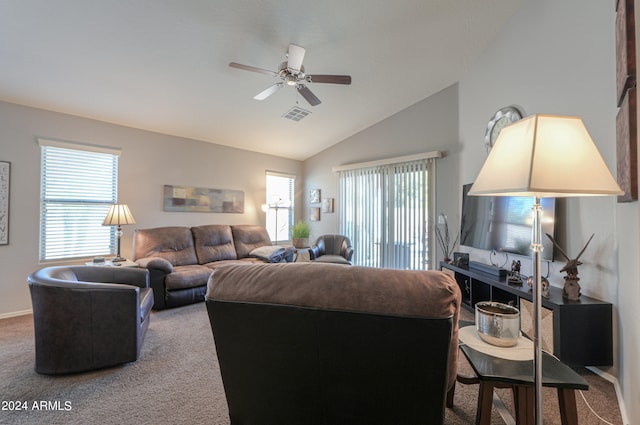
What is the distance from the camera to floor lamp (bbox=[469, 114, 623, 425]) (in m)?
0.86

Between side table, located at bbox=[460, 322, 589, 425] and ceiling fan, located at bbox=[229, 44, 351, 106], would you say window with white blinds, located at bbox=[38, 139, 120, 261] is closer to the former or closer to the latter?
ceiling fan, located at bbox=[229, 44, 351, 106]

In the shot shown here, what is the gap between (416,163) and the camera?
4668 mm

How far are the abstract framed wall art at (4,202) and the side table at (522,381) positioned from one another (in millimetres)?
4703

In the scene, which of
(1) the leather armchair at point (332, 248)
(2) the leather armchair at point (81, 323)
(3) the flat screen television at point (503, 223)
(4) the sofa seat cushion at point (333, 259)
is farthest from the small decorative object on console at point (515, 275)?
(2) the leather armchair at point (81, 323)

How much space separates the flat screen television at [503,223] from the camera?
97.7 inches

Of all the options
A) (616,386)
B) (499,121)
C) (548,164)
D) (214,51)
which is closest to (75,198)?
(214,51)

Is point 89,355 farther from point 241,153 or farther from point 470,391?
point 241,153

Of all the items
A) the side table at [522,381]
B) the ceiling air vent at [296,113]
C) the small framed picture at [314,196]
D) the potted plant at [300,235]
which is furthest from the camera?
the small framed picture at [314,196]

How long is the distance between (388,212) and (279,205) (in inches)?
95.5

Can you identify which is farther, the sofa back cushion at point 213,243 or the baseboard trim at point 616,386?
the sofa back cushion at point 213,243

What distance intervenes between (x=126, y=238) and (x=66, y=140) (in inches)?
57.6

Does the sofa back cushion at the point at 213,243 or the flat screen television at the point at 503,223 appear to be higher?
the flat screen television at the point at 503,223

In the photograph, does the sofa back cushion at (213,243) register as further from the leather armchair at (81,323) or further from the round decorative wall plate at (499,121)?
the round decorative wall plate at (499,121)

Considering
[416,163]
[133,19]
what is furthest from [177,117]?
[416,163]
